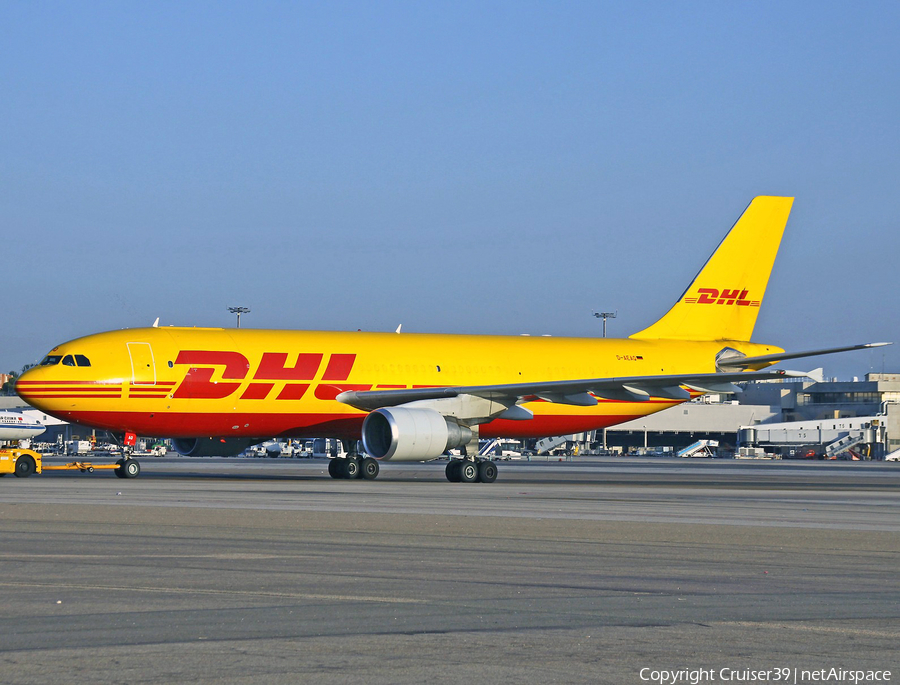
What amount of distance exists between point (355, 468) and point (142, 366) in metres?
7.70

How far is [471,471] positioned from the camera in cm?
3338

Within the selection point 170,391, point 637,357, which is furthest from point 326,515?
point 637,357

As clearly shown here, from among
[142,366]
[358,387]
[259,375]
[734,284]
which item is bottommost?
[358,387]

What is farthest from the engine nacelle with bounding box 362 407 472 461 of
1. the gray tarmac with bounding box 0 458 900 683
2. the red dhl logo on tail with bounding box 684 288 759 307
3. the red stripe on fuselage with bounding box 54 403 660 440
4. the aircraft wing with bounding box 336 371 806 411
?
the red dhl logo on tail with bounding box 684 288 759 307

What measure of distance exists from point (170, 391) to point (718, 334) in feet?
68.8

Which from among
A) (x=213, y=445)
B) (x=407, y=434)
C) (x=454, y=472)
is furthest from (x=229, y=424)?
(x=454, y=472)

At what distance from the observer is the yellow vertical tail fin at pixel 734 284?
42.2 m

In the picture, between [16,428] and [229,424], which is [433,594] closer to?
→ [229,424]

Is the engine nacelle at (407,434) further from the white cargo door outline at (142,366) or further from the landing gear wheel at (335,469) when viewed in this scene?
the white cargo door outline at (142,366)

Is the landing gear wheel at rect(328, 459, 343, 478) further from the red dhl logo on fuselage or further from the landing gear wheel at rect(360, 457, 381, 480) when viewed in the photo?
the red dhl logo on fuselage

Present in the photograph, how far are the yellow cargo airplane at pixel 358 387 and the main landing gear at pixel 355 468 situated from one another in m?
0.05

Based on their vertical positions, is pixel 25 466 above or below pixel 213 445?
below

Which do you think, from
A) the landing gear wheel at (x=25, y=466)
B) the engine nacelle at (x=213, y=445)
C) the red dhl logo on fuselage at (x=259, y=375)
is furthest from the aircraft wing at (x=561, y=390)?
the landing gear wheel at (x=25, y=466)

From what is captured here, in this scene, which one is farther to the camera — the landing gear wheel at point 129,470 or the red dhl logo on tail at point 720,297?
the red dhl logo on tail at point 720,297
